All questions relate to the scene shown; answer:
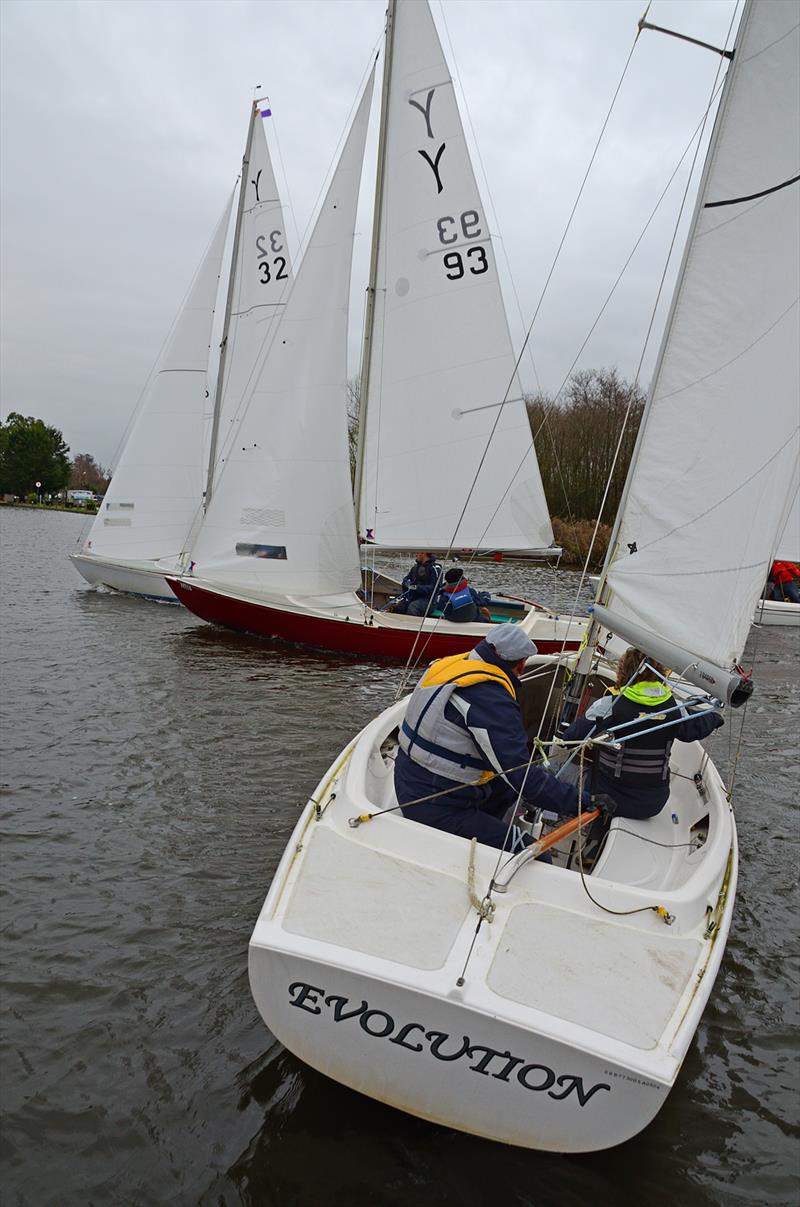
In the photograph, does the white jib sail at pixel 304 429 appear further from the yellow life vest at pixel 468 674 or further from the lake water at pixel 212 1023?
the yellow life vest at pixel 468 674

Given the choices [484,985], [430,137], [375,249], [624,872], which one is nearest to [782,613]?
[375,249]

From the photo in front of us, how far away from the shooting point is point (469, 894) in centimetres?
331

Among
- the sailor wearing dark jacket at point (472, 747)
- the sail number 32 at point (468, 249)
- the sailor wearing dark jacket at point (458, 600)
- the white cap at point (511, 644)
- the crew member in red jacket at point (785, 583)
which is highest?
the sail number 32 at point (468, 249)

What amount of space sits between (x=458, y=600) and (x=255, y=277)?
34.6 feet

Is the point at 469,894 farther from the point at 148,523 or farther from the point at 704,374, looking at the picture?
the point at 148,523

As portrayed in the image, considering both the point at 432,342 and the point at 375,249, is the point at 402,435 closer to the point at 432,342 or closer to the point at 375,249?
the point at 432,342

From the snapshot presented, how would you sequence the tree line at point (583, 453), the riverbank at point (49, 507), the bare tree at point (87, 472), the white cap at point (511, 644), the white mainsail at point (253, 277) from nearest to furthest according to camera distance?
the white cap at point (511, 644)
the white mainsail at point (253, 277)
the tree line at point (583, 453)
the riverbank at point (49, 507)
the bare tree at point (87, 472)

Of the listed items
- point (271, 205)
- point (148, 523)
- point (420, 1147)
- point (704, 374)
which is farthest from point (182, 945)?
point (271, 205)

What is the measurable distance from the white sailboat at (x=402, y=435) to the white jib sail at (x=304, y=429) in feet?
0.11

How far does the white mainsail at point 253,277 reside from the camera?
17.4 meters

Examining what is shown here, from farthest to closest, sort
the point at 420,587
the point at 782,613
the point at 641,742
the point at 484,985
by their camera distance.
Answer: the point at 782,613 < the point at 420,587 < the point at 641,742 < the point at 484,985

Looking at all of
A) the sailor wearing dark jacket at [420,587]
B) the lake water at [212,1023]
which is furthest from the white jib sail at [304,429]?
the lake water at [212,1023]

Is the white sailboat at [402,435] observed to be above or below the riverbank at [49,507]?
above

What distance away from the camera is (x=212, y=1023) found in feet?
13.0
